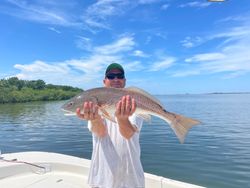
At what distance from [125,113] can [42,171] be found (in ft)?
13.6

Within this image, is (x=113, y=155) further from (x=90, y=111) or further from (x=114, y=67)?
(x=114, y=67)

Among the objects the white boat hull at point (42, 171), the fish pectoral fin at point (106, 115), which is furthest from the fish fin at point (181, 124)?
the white boat hull at point (42, 171)

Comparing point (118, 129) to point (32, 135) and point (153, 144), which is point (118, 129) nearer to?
point (153, 144)

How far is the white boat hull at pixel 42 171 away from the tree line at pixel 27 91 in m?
82.7

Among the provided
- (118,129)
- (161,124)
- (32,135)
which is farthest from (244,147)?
(32,135)

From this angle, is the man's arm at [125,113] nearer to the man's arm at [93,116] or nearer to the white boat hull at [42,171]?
the man's arm at [93,116]

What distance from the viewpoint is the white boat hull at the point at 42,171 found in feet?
19.4

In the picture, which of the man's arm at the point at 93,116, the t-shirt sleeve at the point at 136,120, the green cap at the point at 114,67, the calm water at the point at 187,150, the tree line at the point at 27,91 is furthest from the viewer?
the tree line at the point at 27,91

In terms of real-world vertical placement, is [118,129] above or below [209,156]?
above

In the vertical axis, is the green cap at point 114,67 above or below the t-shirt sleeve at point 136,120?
above

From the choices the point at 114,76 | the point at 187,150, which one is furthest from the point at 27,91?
the point at 114,76

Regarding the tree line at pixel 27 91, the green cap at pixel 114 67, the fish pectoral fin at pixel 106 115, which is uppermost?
the tree line at pixel 27 91

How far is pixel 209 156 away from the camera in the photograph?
1304 centimetres

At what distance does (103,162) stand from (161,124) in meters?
20.9
